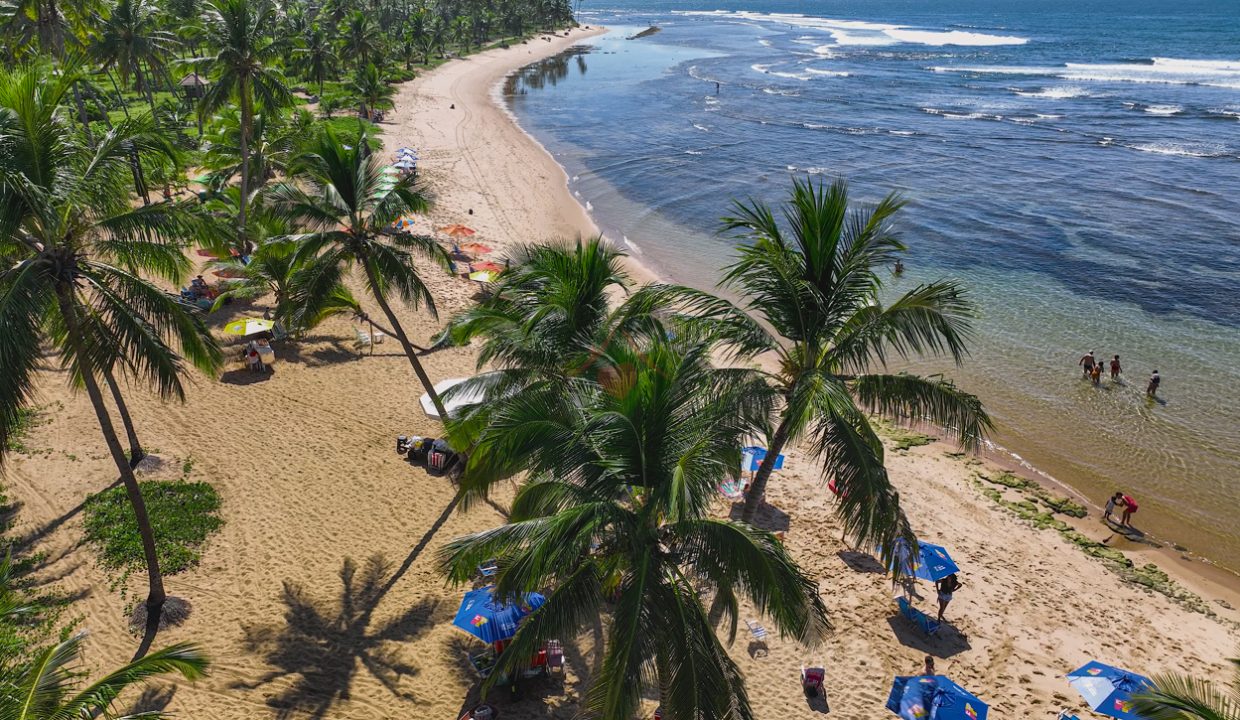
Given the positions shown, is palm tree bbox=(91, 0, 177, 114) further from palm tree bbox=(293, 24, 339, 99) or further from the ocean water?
palm tree bbox=(293, 24, 339, 99)

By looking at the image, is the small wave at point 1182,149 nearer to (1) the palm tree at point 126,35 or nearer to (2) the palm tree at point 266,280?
(2) the palm tree at point 266,280

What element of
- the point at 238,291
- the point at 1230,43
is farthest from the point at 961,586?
the point at 1230,43

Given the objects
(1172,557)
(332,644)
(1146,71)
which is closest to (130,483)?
(332,644)

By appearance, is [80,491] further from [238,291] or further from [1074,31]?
[1074,31]

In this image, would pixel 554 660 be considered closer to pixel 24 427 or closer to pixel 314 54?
pixel 24 427

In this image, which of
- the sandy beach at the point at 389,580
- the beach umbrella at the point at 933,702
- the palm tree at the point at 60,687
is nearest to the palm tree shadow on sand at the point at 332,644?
the sandy beach at the point at 389,580
